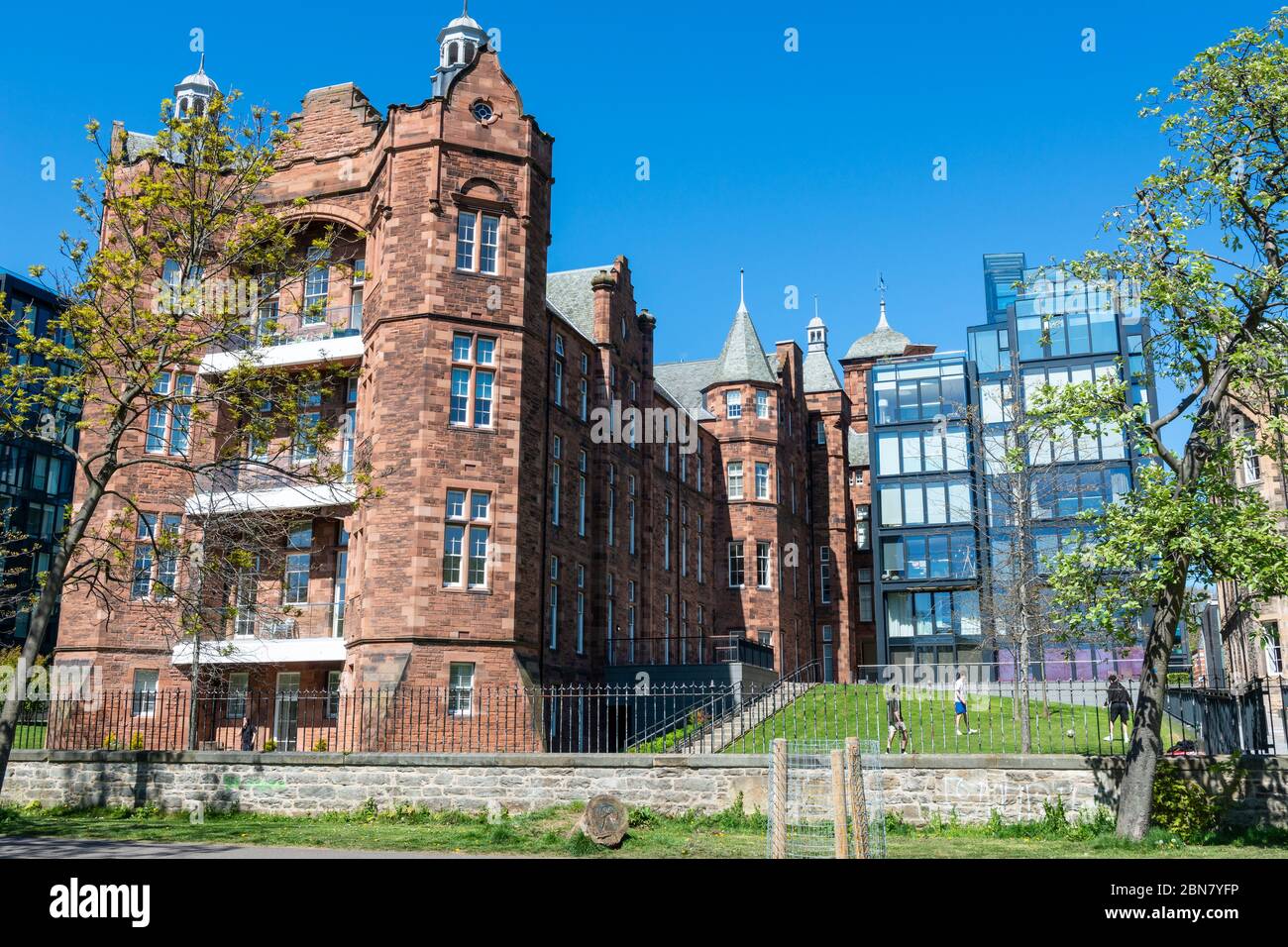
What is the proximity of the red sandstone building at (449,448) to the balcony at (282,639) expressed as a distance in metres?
0.08

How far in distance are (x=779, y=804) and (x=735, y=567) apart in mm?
37546

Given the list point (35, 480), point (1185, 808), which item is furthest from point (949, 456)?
point (35, 480)

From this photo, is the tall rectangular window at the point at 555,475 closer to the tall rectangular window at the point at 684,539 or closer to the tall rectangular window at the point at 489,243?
the tall rectangular window at the point at 489,243

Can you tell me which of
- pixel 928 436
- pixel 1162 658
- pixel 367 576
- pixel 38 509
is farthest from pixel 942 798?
pixel 38 509

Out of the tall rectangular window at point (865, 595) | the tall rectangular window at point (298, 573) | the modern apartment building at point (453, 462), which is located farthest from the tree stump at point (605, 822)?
the tall rectangular window at point (865, 595)

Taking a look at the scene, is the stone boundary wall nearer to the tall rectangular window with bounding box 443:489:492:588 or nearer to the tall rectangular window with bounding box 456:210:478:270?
the tall rectangular window with bounding box 443:489:492:588

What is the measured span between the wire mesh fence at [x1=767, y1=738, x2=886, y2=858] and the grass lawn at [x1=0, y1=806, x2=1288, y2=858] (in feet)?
1.82

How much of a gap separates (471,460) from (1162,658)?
1660cm

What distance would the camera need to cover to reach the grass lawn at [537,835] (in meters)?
16.5

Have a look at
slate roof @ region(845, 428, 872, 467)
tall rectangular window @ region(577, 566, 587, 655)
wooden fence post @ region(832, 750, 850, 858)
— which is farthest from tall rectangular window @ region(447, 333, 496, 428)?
slate roof @ region(845, 428, 872, 467)

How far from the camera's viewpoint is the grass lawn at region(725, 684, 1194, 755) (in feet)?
81.9

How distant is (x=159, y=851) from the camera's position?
16125 millimetres

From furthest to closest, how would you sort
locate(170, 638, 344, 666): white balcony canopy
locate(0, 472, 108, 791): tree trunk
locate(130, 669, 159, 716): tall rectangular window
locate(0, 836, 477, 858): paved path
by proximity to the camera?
locate(130, 669, 159, 716): tall rectangular window, locate(170, 638, 344, 666): white balcony canopy, locate(0, 472, 108, 791): tree trunk, locate(0, 836, 477, 858): paved path
